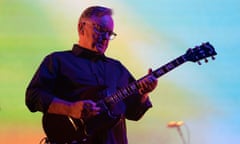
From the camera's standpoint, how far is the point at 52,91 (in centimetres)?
171

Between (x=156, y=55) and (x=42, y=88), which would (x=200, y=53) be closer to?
(x=156, y=55)

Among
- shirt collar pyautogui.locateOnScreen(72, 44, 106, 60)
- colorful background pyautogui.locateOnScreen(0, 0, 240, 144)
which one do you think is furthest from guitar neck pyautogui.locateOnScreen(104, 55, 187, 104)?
colorful background pyautogui.locateOnScreen(0, 0, 240, 144)

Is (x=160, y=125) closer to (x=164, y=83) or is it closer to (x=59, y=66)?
(x=164, y=83)

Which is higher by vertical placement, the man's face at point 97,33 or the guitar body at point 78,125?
the man's face at point 97,33

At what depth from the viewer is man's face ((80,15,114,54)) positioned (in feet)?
5.92

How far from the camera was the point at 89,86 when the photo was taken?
5.60 feet

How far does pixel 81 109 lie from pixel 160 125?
23.3 inches

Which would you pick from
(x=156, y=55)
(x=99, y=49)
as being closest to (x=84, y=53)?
(x=99, y=49)

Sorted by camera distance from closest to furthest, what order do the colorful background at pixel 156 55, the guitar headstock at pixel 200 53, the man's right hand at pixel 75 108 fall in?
the man's right hand at pixel 75 108
the guitar headstock at pixel 200 53
the colorful background at pixel 156 55

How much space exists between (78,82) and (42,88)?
135 mm

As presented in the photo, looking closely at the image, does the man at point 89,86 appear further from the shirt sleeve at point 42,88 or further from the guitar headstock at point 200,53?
the guitar headstock at point 200,53

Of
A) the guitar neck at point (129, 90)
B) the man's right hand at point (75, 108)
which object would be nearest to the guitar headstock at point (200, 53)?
the guitar neck at point (129, 90)

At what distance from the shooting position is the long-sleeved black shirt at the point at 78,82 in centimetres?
168

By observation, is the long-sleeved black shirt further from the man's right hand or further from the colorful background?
the colorful background
